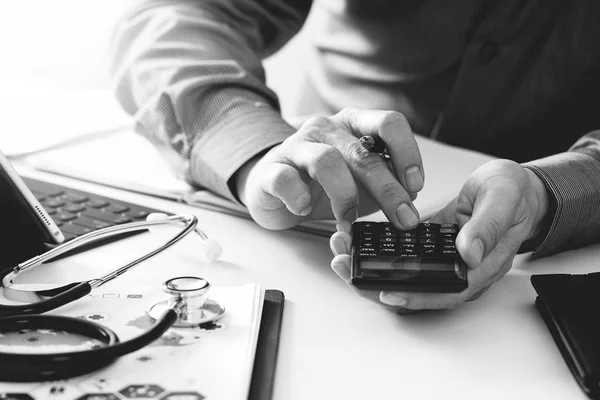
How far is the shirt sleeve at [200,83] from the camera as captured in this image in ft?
2.83

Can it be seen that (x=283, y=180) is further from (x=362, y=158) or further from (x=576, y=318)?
(x=576, y=318)

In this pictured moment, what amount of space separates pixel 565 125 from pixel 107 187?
2.24 feet

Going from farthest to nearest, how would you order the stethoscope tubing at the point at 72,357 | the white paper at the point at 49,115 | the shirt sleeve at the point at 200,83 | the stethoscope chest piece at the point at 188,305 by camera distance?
1. the white paper at the point at 49,115
2. the shirt sleeve at the point at 200,83
3. the stethoscope chest piece at the point at 188,305
4. the stethoscope tubing at the point at 72,357

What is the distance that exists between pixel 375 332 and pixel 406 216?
11cm

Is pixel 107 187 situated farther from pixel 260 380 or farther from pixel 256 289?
pixel 260 380

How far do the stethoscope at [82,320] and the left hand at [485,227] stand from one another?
0.12 meters

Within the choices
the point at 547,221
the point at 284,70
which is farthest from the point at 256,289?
the point at 284,70

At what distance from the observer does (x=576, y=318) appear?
0.55m

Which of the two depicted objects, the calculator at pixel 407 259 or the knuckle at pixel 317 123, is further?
the knuckle at pixel 317 123

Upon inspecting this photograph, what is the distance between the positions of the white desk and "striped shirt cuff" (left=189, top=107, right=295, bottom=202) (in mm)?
84

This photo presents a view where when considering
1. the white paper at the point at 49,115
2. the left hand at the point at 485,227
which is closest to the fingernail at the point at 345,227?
the left hand at the point at 485,227

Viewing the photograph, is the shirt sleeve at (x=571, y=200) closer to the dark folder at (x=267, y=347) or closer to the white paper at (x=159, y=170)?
the white paper at (x=159, y=170)

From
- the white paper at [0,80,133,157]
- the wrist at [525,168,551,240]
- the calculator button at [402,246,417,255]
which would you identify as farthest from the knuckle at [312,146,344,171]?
the white paper at [0,80,133,157]

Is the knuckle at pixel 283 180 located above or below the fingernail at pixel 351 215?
above
